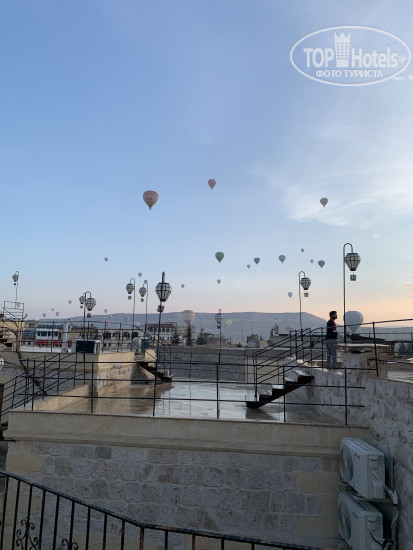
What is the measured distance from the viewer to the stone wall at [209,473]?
705 centimetres

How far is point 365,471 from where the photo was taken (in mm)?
5965

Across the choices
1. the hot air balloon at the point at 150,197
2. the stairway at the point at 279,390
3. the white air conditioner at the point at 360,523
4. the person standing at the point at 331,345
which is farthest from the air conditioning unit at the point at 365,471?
the hot air balloon at the point at 150,197

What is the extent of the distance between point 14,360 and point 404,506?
15.9 m

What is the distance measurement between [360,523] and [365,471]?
0.83 metres

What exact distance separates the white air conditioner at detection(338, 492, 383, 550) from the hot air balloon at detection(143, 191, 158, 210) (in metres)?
18.0

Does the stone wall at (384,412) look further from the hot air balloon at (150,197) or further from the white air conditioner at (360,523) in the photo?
the hot air balloon at (150,197)

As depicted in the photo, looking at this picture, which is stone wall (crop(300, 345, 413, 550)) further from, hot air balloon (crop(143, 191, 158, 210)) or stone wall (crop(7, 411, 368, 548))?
hot air balloon (crop(143, 191, 158, 210))

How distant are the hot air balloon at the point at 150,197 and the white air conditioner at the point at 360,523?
18.0 m

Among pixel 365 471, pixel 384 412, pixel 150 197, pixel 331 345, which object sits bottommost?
pixel 365 471

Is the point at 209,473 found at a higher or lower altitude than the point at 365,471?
lower

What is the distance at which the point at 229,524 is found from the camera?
23.1 feet

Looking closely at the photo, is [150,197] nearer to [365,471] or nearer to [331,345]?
[331,345]

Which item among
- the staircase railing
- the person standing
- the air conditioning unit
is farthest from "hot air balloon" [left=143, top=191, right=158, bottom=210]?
the air conditioning unit

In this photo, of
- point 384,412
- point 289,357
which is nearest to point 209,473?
point 384,412
